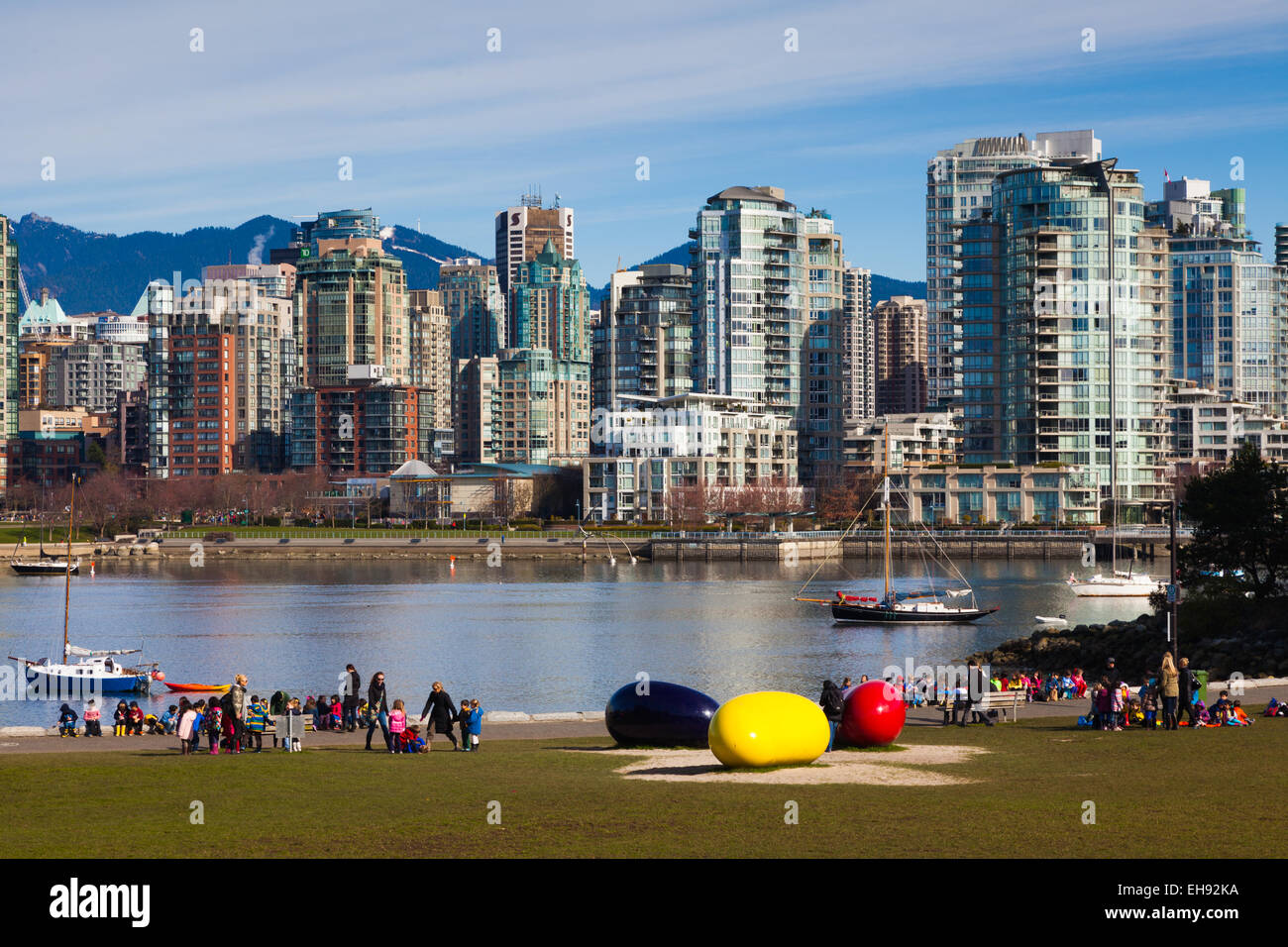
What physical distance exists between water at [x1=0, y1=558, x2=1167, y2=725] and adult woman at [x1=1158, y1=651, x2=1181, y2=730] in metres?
30.1

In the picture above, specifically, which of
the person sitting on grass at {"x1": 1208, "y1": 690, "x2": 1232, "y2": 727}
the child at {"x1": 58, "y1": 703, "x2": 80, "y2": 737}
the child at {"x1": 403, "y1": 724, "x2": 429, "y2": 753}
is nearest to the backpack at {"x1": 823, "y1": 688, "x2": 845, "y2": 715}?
the child at {"x1": 403, "y1": 724, "x2": 429, "y2": 753}

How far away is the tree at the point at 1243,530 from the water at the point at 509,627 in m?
14.8

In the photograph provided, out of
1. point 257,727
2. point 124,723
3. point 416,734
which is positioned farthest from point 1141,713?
point 124,723

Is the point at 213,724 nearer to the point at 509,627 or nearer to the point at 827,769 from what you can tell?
the point at 827,769

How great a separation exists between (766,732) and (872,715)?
427 cm

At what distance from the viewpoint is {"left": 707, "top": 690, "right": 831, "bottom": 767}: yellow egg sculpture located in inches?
1092

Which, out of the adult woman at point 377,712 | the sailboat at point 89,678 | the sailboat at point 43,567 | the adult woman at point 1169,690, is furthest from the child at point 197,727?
the sailboat at point 43,567

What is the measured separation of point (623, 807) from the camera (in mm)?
24094

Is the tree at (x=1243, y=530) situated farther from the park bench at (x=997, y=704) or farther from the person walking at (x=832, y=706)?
the person walking at (x=832, y=706)

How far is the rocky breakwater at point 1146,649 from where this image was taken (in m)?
61.5

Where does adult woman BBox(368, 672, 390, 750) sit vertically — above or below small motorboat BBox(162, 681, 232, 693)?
above

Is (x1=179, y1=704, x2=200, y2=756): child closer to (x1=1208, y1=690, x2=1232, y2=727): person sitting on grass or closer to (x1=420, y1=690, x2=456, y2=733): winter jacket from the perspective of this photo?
(x1=420, y1=690, x2=456, y2=733): winter jacket
